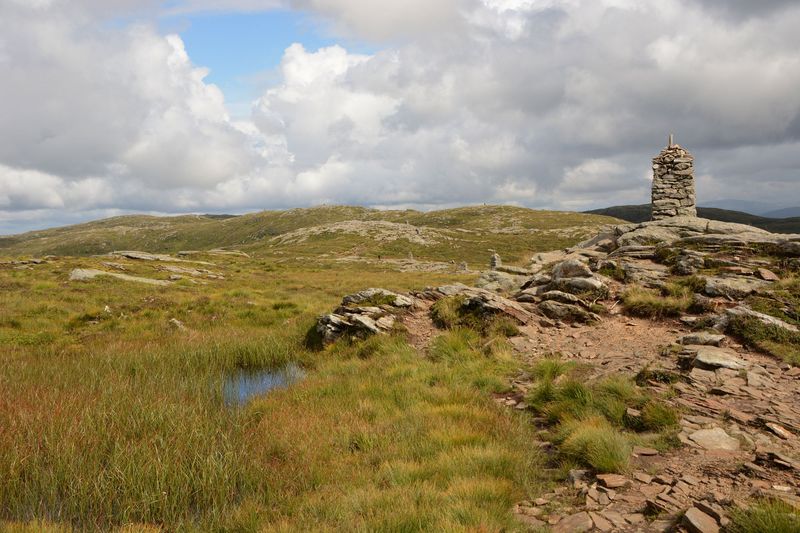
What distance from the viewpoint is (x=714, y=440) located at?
692 cm

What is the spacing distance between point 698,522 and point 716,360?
6.53 metres

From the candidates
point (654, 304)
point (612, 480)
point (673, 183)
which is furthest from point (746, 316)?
point (673, 183)

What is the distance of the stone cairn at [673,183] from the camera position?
22609mm

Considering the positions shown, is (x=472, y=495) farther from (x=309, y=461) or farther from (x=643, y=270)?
(x=643, y=270)

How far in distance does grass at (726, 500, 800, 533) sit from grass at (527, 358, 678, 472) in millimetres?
1795

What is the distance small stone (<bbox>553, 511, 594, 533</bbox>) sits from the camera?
5289 millimetres

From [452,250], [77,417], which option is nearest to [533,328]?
[77,417]

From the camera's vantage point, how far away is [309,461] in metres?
7.77

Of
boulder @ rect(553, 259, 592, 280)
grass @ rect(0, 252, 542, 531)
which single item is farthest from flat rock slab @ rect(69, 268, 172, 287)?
Result: boulder @ rect(553, 259, 592, 280)

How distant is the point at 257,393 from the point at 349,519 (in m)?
8.07

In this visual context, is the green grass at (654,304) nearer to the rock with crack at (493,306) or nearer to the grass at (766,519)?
the rock with crack at (493,306)

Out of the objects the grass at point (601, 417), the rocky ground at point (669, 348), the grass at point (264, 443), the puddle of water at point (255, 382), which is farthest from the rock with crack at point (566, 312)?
the puddle of water at point (255, 382)

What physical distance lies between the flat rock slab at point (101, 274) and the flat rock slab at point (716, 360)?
3402 centimetres

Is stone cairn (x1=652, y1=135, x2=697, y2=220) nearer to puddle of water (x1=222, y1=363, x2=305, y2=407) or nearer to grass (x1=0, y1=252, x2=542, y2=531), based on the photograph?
grass (x1=0, y1=252, x2=542, y2=531)
